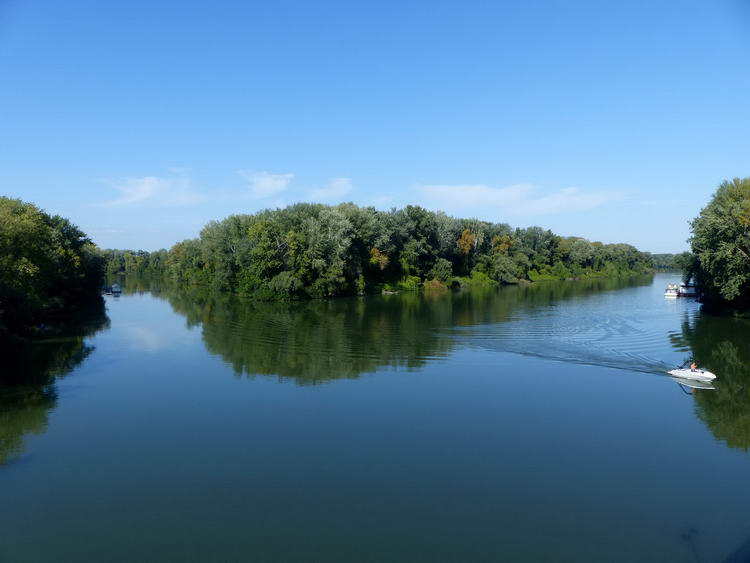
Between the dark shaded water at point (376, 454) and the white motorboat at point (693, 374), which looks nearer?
the dark shaded water at point (376, 454)

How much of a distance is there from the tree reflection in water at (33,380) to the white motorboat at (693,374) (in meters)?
22.3

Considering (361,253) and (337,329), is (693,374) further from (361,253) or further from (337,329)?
(361,253)

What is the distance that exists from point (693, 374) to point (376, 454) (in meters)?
14.0

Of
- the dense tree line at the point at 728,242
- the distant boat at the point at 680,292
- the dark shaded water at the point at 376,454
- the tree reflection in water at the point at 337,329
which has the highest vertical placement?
the dense tree line at the point at 728,242

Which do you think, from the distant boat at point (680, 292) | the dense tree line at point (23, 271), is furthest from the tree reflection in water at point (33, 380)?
the distant boat at point (680, 292)

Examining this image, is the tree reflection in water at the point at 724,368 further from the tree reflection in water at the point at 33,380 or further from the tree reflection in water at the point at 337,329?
the tree reflection in water at the point at 33,380

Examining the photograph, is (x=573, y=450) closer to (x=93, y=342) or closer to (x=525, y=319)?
(x=525, y=319)

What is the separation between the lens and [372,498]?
11.1m

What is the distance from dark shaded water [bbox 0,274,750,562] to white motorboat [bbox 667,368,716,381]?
0.75 m

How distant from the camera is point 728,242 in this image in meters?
35.4

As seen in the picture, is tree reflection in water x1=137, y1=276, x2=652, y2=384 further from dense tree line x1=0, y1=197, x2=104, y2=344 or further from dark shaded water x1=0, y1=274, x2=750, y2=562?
dense tree line x1=0, y1=197, x2=104, y2=344

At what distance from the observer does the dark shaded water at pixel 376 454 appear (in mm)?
9656

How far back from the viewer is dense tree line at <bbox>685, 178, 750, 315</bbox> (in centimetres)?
3462

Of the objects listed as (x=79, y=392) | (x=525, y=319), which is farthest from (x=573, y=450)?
(x=525, y=319)
